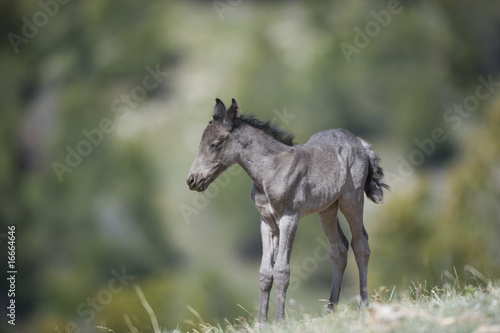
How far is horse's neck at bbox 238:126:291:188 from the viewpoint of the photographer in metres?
8.16

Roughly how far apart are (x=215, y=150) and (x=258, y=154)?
22.1 inches

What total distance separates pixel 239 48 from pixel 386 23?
447 inches

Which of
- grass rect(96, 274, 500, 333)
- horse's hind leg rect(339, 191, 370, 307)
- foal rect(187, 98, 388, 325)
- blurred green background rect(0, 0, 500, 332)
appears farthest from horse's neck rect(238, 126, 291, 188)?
blurred green background rect(0, 0, 500, 332)

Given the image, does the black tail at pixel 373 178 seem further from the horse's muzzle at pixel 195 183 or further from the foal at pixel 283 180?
the horse's muzzle at pixel 195 183

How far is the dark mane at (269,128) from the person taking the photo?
846cm

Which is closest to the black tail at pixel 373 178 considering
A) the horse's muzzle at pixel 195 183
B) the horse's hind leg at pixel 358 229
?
the horse's hind leg at pixel 358 229

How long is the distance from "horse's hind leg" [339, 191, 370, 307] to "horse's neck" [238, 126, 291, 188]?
1.15 meters

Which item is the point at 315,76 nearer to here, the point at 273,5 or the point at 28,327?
the point at 273,5

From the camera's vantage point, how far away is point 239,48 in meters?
49.5

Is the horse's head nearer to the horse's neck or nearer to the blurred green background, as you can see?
the horse's neck

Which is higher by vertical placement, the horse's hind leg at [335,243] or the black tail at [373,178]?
the black tail at [373,178]

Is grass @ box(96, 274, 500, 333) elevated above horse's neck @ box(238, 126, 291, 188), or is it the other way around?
horse's neck @ box(238, 126, 291, 188)

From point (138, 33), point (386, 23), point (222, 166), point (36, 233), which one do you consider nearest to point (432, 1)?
point (386, 23)

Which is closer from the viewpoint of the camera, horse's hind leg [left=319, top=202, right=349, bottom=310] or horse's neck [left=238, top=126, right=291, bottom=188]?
horse's neck [left=238, top=126, right=291, bottom=188]
